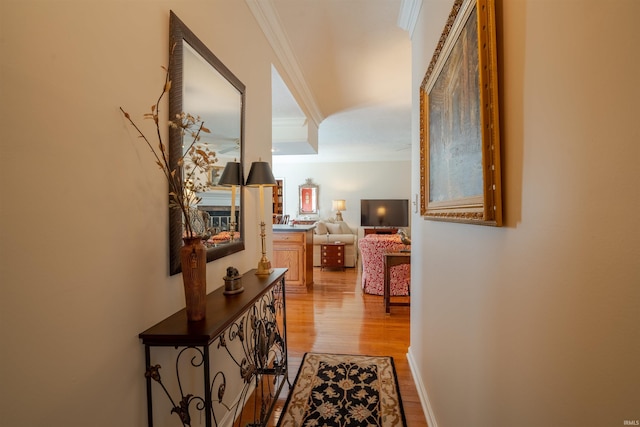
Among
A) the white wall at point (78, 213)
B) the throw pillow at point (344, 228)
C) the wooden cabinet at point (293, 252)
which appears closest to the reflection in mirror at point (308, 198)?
the throw pillow at point (344, 228)

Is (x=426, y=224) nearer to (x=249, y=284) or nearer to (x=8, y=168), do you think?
(x=249, y=284)

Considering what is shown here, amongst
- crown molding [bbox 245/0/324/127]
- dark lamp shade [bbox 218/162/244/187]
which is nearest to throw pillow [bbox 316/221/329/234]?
crown molding [bbox 245/0/324/127]

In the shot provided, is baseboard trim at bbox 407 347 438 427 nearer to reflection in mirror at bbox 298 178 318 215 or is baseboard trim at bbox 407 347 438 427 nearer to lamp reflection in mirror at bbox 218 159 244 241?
lamp reflection in mirror at bbox 218 159 244 241

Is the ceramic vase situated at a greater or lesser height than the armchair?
greater

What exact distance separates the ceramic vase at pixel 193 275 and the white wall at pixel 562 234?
40.2 inches

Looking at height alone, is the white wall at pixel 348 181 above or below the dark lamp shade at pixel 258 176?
above

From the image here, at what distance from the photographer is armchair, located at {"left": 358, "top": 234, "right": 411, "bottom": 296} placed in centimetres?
400

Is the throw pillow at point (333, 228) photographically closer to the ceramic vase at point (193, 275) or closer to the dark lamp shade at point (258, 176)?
the dark lamp shade at point (258, 176)

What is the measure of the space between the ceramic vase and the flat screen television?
7.61m

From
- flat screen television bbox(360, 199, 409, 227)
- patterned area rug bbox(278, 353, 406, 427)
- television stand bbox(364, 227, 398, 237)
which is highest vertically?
flat screen television bbox(360, 199, 409, 227)

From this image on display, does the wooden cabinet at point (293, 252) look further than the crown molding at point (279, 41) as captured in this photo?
Yes

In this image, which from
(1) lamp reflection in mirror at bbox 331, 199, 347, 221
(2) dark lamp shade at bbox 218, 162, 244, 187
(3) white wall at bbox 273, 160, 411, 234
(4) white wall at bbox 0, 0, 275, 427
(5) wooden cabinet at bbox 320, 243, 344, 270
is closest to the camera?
(4) white wall at bbox 0, 0, 275, 427

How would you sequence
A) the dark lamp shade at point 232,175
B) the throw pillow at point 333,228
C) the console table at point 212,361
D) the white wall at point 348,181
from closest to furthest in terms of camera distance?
the console table at point 212,361
the dark lamp shade at point 232,175
the throw pillow at point 333,228
the white wall at point 348,181

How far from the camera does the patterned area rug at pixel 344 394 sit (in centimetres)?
180
